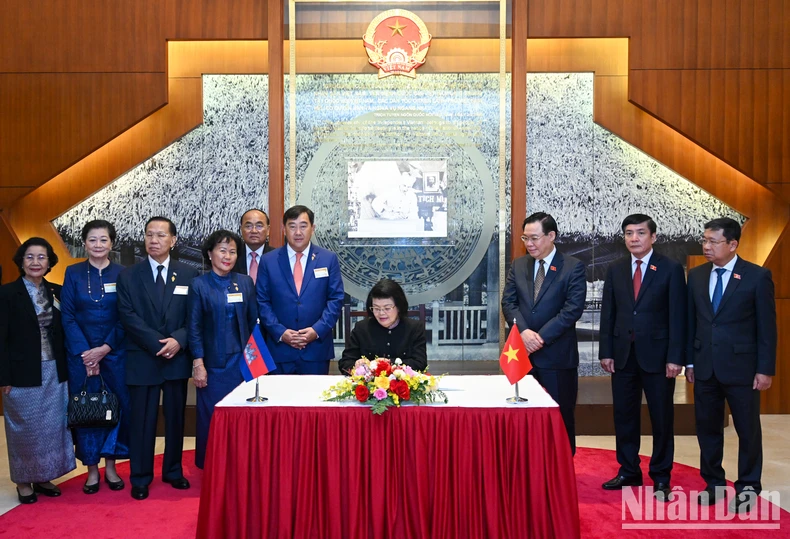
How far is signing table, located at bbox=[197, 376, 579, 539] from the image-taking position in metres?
2.62

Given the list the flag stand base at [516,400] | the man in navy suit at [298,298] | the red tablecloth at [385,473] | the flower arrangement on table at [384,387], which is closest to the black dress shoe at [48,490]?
the man in navy suit at [298,298]

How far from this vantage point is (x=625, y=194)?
5500mm

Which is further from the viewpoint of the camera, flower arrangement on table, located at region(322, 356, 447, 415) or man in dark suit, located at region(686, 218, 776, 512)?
man in dark suit, located at region(686, 218, 776, 512)

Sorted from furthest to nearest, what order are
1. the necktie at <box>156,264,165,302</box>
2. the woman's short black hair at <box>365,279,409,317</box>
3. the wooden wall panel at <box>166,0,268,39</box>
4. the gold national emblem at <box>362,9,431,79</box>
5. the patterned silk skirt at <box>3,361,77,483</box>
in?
the wooden wall panel at <box>166,0,268,39</box>, the gold national emblem at <box>362,9,431,79</box>, the necktie at <box>156,264,165,302</box>, the patterned silk skirt at <box>3,361,77,483</box>, the woman's short black hair at <box>365,279,409,317</box>

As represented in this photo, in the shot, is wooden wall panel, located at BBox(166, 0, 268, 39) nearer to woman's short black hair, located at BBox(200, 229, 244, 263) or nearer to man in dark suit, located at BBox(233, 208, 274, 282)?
man in dark suit, located at BBox(233, 208, 274, 282)

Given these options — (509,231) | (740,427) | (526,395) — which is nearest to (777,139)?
(509,231)

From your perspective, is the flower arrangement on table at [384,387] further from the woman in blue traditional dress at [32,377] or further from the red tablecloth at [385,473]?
the woman in blue traditional dress at [32,377]

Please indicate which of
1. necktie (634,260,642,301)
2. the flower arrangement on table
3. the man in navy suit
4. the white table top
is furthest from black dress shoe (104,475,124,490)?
necktie (634,260,642,301)

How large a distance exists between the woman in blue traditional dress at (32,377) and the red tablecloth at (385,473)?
57.7 inches

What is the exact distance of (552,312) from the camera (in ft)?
12.4

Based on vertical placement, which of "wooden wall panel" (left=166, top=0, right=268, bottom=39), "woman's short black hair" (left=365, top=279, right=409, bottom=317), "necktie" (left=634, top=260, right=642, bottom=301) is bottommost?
"woman's short black hair" (left=365, top=279, right=409, bottom=317)

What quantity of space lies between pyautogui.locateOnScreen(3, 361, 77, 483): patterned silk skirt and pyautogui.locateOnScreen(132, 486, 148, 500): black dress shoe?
17.5 inches

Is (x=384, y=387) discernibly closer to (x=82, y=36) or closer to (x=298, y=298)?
(x=298, y=298)

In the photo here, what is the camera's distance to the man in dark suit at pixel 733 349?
11.0 ft
